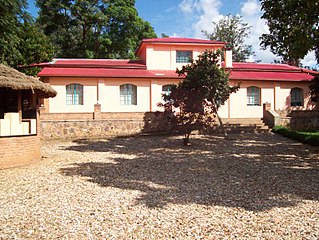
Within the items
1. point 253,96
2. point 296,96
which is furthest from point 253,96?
point 296,96

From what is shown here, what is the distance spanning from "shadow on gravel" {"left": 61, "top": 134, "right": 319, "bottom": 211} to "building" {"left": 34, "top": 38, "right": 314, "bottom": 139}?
6.63 m

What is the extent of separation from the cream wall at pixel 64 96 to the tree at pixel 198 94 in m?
7.75

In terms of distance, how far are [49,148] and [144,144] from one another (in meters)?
4.63

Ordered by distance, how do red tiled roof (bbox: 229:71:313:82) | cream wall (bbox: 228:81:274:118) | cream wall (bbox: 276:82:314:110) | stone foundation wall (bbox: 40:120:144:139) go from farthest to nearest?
cream wall (bbox: 276:82:314:110) < cream wall (bbox: 228:81:274:118) < red tiled roof (bbox: 229:71:313:82) < stone foundation wall (bbox: 40:120:144:139)

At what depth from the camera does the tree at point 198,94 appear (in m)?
13.6

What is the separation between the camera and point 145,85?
20.4 metres

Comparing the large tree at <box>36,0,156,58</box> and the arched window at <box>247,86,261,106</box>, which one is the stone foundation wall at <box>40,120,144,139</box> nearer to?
the arched window at <box>247,86,261,106</box>

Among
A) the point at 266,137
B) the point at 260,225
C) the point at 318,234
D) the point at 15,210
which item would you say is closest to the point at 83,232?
the point at 15,210

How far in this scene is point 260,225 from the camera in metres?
4.48

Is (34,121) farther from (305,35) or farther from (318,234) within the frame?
(305,35)

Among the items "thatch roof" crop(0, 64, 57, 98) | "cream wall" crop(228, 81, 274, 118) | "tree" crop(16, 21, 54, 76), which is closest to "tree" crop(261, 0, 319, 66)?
"thatch roof" crop(0, 64, 57, 98)

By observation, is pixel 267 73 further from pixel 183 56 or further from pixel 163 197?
pixel 163 197

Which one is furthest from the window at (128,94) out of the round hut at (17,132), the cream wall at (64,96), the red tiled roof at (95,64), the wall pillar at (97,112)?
the round hut at (17,132)

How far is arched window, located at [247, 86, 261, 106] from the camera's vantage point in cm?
2180
